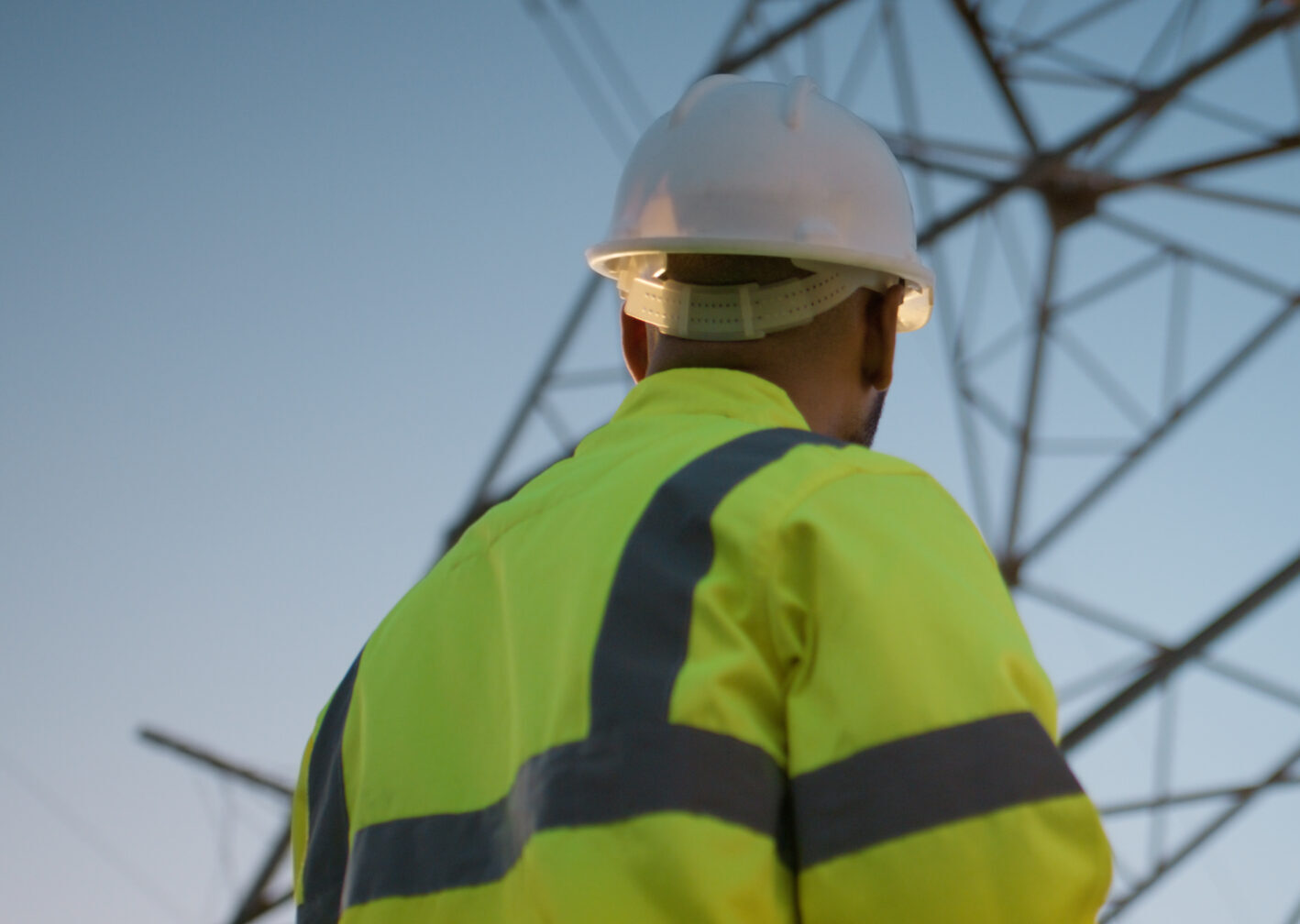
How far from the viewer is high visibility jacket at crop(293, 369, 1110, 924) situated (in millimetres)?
1287

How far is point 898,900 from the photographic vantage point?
1.26 metres

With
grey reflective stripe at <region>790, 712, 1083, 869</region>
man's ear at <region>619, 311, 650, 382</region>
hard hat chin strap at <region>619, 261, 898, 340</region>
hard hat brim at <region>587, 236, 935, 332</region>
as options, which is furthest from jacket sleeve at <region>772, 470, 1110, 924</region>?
man's ear at <region>619, 311, 650, 382</region>

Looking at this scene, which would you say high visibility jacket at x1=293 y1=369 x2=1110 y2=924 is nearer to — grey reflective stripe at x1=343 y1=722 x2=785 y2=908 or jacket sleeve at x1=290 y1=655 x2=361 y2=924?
grey reflective stripe at x1=343 y1=722 x2=785 y2=908

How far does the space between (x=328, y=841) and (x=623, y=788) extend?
0.59 meters

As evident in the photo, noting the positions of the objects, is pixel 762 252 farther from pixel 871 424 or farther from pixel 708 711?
pixel 708 711

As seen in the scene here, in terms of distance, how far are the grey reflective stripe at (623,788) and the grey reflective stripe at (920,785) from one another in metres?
0.05

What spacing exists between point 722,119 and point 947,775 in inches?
43.8

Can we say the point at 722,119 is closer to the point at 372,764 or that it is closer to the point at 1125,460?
the point at 372,764

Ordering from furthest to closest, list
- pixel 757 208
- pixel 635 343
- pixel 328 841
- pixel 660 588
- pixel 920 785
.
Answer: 1. pixel 635 343
2. pixel 757 208
3. pixel 328 841
4. pixel 660 588
5. pixel 920 785

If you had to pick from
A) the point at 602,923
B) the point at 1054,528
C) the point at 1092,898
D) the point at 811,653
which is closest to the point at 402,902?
the point at 602,923

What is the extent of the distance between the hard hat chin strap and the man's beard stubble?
0.14 m

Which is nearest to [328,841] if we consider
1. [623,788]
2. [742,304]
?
[623,788]

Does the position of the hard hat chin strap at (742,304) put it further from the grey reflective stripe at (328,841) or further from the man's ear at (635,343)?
the grey reflective stripe at (328,841)

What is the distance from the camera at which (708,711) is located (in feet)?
4.42
